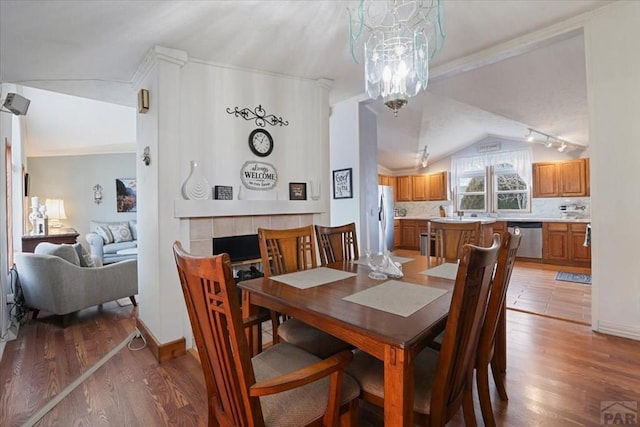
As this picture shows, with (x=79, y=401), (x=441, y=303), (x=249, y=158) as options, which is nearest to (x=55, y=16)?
(x=249, y=158)

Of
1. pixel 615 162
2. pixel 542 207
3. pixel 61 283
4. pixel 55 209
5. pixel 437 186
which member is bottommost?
pixel 61 283

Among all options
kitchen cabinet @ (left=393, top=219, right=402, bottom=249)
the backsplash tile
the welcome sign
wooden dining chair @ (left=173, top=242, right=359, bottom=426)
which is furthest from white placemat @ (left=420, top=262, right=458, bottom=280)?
kitchen cabinet @ (left=393, top=219, right=402, bottom=249)

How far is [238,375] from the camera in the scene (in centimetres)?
90

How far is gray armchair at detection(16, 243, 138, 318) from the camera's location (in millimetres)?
2854

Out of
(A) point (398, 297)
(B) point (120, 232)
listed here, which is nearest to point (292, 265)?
(A) point (398, 297)

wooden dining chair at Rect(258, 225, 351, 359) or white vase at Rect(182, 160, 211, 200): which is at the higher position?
white vase at Rect(182, 160, 211, 200)

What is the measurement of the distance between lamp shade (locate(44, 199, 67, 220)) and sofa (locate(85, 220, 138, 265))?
0.56 m

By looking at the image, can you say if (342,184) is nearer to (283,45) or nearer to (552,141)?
(283,45)

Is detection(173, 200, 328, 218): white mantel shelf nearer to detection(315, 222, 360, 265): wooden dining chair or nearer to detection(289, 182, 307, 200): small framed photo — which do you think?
detection(289, 182, 307, 200): small framed photo

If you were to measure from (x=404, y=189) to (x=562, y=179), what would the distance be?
3.18 m

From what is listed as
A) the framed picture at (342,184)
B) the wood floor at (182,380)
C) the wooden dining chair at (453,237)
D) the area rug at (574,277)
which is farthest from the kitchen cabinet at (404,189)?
the wooden dining chair at (453,237)

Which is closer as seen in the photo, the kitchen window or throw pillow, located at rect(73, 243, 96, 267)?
throw pillow, located at rect(73, 243, 96, 267)

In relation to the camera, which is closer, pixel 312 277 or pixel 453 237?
pixel 312 277

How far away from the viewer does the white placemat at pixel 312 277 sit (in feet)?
5.26
